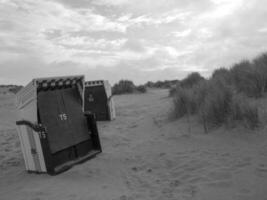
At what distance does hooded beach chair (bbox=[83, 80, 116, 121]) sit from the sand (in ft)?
14.2

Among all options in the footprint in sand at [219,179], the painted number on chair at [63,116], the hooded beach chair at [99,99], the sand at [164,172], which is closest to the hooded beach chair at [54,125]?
the painted number on chair at [63,116]

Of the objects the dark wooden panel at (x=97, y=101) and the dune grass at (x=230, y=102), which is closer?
the dune grass at (x=230, y=102)

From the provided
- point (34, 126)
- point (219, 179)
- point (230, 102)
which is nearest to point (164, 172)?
point (219, 179)

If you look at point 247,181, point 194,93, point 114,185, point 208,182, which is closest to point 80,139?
point 114,185

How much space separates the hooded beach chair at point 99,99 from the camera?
1110 cm

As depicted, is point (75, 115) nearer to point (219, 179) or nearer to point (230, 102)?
point (219, 179)

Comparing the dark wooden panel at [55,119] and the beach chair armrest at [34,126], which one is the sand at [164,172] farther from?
the beach chair armrest at [34,126]

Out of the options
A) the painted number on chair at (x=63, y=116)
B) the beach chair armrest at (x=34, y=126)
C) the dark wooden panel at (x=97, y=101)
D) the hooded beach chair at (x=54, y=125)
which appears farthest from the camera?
the dark wooden panel at (x=97, y=101)

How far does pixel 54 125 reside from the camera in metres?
5.19

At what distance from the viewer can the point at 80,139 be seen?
18.8 feet

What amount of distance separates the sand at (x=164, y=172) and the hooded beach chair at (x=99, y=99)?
4.33 metres

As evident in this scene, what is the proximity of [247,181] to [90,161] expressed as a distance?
9.64 feet

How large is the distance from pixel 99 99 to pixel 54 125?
6.21m

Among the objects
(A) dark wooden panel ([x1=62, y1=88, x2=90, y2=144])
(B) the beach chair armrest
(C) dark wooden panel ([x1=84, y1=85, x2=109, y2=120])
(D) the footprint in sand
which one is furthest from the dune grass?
(B) the beach chair armrest
